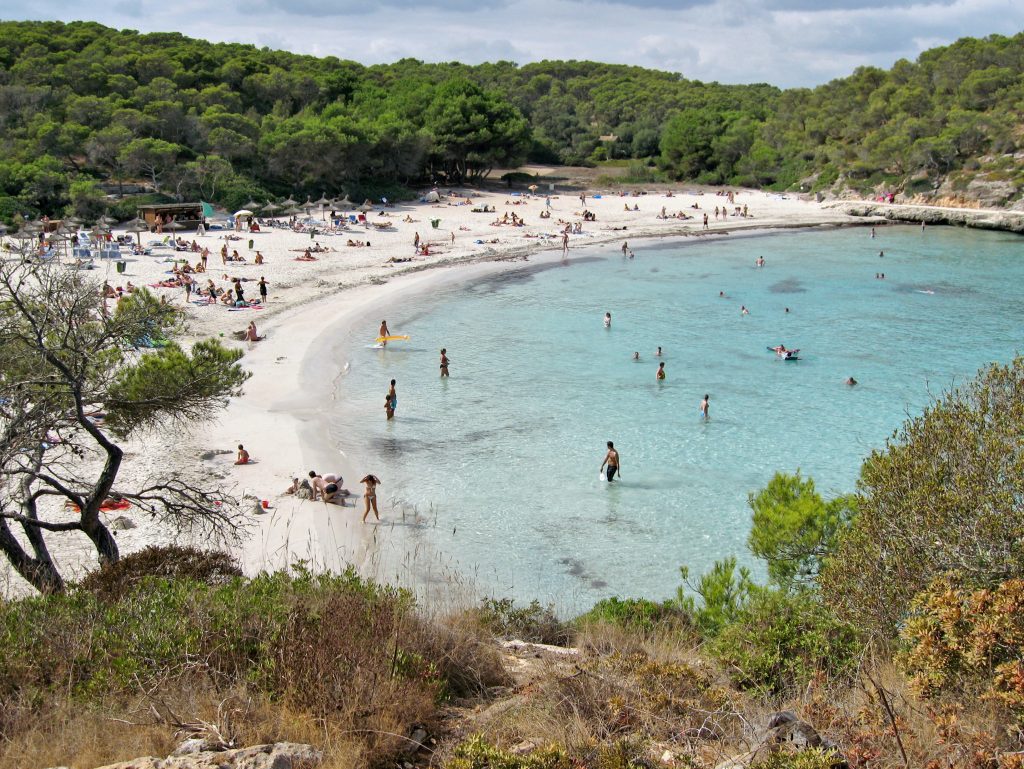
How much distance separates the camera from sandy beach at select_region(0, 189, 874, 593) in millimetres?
14984

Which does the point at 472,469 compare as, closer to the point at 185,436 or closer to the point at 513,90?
the point at 185,436

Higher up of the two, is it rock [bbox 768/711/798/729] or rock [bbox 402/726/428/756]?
rock [bbox 768/711/798/729]

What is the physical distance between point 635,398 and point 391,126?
38578 mm

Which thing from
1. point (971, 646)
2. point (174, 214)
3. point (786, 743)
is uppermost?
point (174, 214)

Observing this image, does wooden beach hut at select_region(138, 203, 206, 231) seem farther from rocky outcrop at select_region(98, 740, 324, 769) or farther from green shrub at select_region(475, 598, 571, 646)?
rocky outcrop at select_region(98, 740, 324, 769)

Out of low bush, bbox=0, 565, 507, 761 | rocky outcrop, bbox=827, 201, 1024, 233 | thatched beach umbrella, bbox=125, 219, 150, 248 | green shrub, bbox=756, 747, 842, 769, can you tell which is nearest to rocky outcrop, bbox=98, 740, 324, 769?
low bush, bbox=0, 565, 507, 761

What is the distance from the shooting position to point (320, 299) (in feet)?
109

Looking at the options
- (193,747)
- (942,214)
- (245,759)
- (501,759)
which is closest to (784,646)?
(501,759)

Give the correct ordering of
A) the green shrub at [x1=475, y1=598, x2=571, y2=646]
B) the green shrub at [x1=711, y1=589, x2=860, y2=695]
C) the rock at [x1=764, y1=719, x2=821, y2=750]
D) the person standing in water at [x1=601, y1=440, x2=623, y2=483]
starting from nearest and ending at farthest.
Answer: the rock at [x1=764, y1=719, x2=821, y2=750], the green shrub at [x1=711, y1=589, x2=860, y2=695], the green shrub at [x1=475, y1=598, x2=571, y2=646], the person standing in water at [x1=601, y1=440, x2=623, y2=483]

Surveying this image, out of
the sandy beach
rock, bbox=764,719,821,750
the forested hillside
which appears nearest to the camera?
rock, bbox=764,719,821,750

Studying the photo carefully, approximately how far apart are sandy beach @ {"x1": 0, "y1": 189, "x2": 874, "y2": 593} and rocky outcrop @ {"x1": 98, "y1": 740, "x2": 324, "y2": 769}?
418 cm

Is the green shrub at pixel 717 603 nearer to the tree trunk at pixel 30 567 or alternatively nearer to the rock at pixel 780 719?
the rock at pixel 780 719

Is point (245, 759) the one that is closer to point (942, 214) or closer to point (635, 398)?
point (635, 398)

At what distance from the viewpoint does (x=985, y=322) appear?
109 feet
